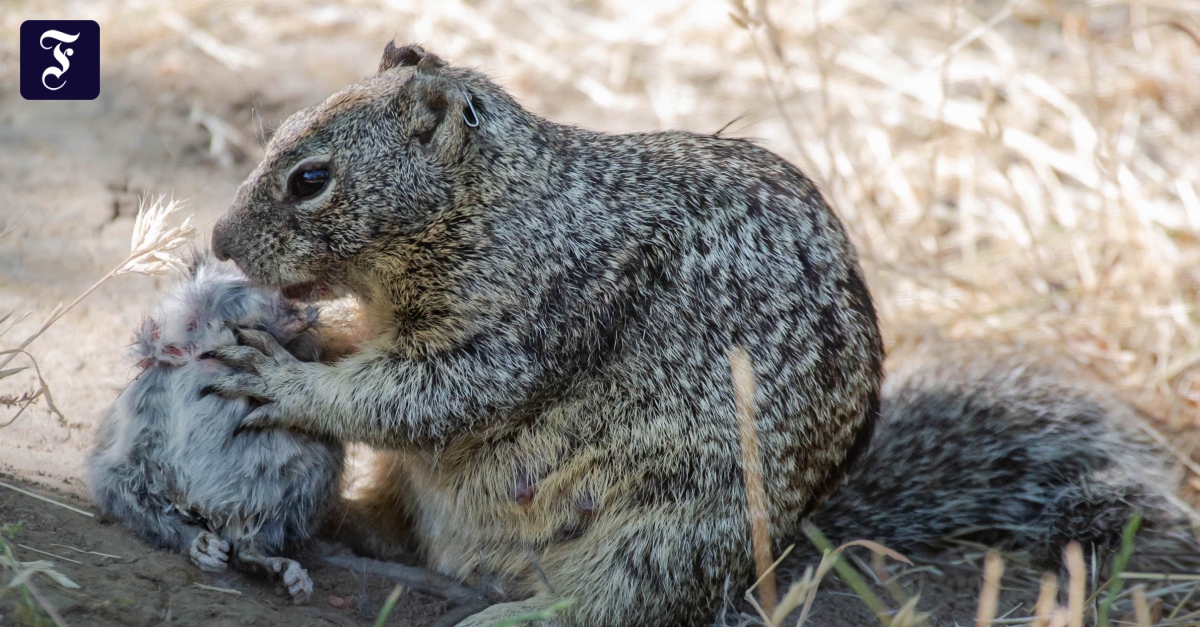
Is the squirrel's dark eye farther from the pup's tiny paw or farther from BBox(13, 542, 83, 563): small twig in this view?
BBox(13, 542, 83, 563): small twig

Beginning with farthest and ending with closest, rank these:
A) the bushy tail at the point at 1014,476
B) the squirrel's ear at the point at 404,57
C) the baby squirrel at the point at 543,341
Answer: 1. the bushy tail at the point at 1014,476
2. the squirrel's ear at the point at 404,57
3. the baby squirrel at the point at 543,341

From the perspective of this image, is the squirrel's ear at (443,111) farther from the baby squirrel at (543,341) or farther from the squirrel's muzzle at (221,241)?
the squirrel's muzzle at (221,241)

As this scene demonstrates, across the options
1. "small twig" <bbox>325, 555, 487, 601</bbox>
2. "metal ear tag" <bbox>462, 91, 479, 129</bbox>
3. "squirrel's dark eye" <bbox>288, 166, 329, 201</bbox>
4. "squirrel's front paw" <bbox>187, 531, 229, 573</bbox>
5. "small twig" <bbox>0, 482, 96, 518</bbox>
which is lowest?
"small twig" <bbox>325, 555, 487, 601</bbox>

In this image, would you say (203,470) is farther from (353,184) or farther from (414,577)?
(353,184)

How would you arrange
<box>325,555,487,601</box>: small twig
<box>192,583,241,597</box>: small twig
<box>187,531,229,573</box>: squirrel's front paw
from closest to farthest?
<box>192,583,241,597</box>: small twig
<box>187,531,229,573</box>: squirrel's front paw
<box>325,555,487,601</box>: small twig

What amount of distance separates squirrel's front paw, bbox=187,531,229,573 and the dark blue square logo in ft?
12.6

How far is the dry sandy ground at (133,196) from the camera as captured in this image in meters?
3.47

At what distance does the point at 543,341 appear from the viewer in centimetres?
372

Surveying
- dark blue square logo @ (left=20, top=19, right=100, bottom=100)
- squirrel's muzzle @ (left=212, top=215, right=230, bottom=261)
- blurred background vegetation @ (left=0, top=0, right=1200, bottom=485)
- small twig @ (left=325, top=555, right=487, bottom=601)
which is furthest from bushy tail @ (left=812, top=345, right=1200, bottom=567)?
dark blue square logo @ (left=20, top=19, right=100, bottom=100)

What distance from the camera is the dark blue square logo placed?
6.44m

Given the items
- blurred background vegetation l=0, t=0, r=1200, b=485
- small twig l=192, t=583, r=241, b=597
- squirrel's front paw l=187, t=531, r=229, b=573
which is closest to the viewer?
small twig l=192, t=583, r=241, b=597

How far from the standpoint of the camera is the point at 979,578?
4.41 metres

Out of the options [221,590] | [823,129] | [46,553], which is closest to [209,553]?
[221,590]

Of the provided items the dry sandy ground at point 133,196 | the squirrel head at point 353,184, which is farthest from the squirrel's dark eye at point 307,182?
the dry sandy ground at point 133,196
